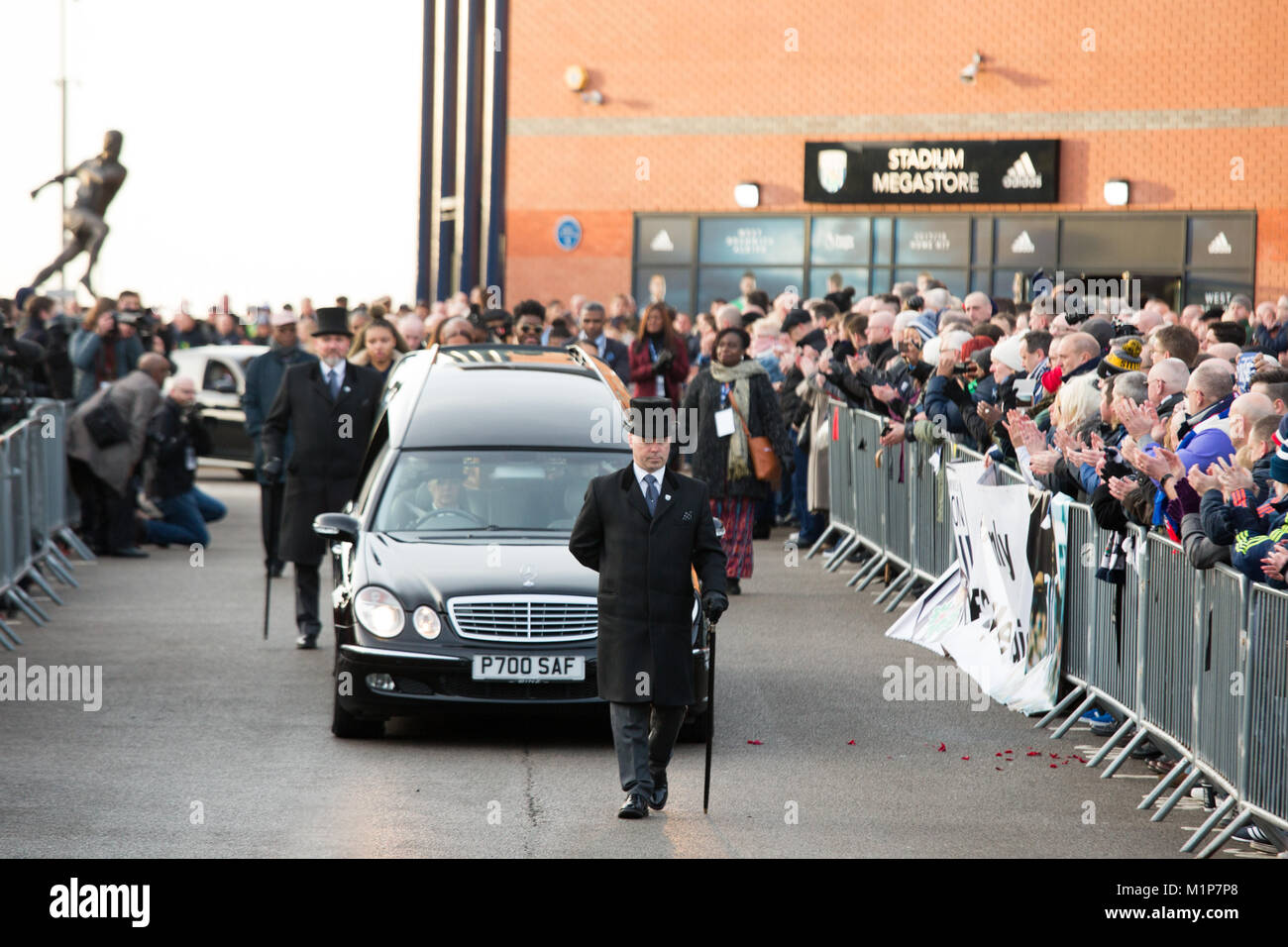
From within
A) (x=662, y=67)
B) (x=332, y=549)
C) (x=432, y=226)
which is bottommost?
(x=332, y=549)

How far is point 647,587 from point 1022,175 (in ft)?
83.3

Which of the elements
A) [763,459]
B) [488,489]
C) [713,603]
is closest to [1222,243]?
[763,459]

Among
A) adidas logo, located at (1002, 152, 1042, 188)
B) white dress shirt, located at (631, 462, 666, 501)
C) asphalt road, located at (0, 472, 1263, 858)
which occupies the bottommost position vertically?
asphalt road, located at (0, 472, 1263, 858)

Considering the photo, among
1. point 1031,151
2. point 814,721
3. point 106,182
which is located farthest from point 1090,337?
point 106,182

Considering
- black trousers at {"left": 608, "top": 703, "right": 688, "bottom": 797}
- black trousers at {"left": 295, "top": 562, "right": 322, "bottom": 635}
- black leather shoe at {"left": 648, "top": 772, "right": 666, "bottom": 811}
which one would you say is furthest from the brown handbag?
black leather shoe at {"left": 648, "top": 772, "right": 666, "bottom": 811}

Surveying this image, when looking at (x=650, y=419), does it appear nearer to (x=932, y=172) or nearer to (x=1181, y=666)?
(x=1181, y=666)

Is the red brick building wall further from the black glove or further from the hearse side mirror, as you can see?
the black glove

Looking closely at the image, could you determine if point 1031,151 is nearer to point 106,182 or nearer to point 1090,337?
point 106,182

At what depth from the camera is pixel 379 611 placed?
9.71 meters

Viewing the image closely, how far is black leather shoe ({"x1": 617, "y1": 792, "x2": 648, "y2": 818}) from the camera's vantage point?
27.0ft

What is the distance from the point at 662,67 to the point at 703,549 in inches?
1053

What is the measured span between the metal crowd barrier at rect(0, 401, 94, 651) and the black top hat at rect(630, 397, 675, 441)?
19.8 feet

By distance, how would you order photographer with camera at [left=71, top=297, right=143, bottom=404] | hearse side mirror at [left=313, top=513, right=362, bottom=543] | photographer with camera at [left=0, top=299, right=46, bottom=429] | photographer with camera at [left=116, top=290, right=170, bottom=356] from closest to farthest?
hearse side mirror at [left=313, top=513, right=362, bottom=543] → photographer with camera at [left=0, top=299, right=46, bottom=429] → photographer with camera at [left=71, top=297, right=143, bottom=404] → photographer with camera at [left=116, top=290, right=170, bottom=356]

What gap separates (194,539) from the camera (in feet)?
60.6
